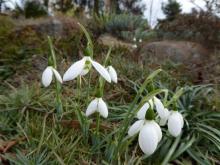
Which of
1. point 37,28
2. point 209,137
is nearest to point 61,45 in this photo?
point 37,28

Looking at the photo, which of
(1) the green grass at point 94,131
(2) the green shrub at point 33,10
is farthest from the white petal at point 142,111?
(2) the green shrub at point 33,10

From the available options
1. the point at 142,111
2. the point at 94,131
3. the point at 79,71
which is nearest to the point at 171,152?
the point at 94,131

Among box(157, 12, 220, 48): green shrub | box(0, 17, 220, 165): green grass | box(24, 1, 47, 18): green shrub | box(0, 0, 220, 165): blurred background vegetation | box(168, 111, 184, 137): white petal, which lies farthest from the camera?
box(24, 1, 47, 18): green shrub

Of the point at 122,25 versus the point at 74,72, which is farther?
the point at 122,25

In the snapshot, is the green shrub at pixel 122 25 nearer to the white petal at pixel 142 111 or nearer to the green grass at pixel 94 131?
the green grass at pixel 94 131

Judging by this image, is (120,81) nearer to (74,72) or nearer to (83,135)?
(83,135)

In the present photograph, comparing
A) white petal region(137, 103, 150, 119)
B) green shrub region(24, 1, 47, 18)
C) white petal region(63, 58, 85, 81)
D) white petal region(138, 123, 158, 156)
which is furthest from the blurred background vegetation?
green shrub region(24, 1, 47, 18)

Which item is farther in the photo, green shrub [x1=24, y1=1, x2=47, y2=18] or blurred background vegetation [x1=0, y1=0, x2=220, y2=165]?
green shrub [x1=24, y1=1, x2=47, y2=18]

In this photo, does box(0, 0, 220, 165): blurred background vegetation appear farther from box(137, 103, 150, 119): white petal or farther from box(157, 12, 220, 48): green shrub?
box(137, 103, 150, 119): white petal
